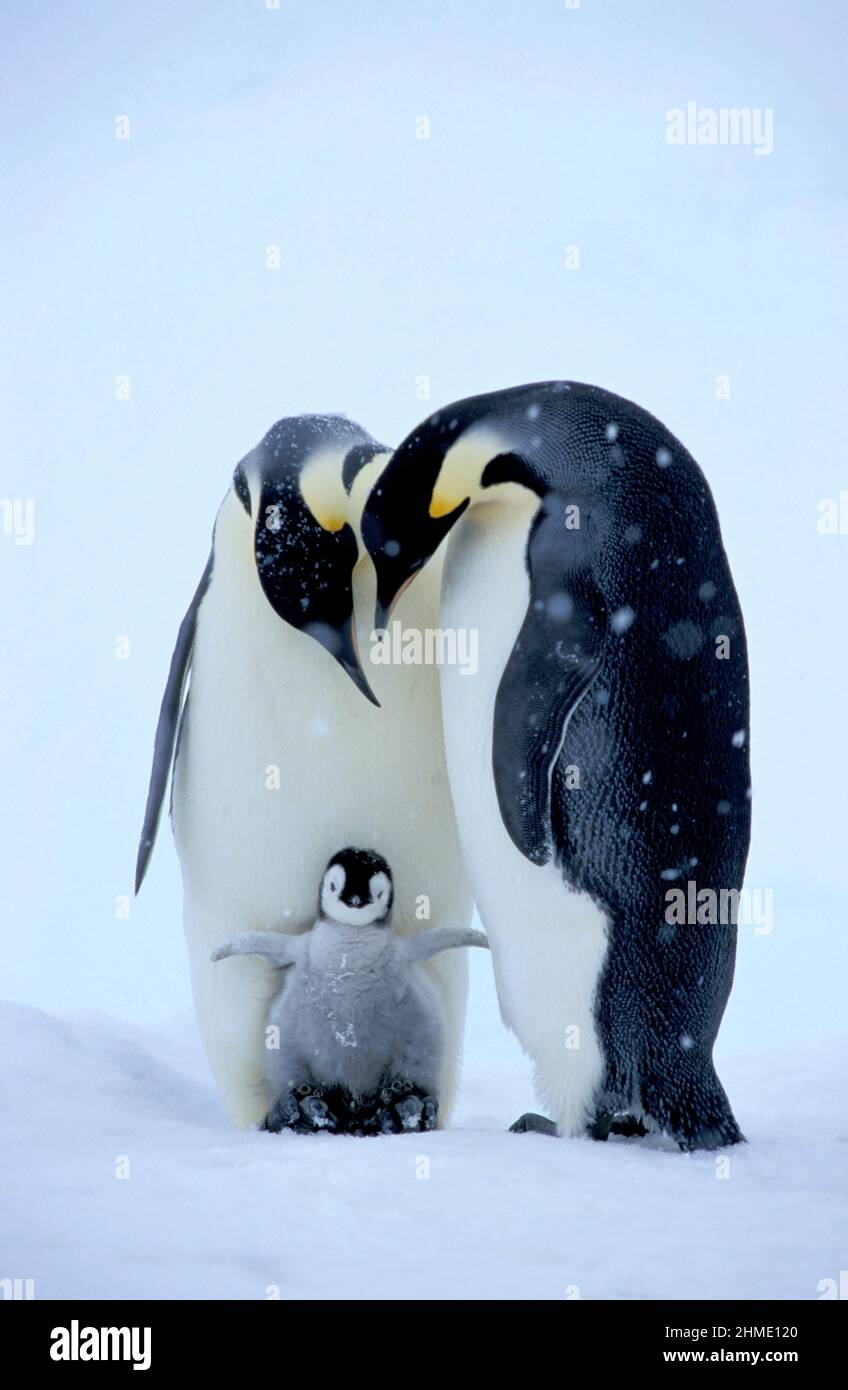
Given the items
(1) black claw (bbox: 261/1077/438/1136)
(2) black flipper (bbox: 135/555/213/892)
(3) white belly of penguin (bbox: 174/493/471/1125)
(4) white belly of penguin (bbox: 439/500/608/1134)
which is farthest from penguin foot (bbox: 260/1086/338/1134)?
(2) black flipper (bbox: 135/555/213/892)

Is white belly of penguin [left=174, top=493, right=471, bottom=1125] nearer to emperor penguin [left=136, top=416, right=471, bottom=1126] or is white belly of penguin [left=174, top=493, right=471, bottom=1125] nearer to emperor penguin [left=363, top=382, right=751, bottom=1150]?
emperor penguin [left=136, top=416, right=471, bottom=1126]

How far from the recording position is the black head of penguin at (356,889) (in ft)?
6.10

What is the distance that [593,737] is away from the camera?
5.63 ft

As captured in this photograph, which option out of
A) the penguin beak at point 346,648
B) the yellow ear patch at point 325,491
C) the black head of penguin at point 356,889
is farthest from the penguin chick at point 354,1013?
the yellow ear patch at point 325,491

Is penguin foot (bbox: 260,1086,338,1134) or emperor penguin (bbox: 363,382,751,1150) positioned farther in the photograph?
penguin foot (bbox: 260,1086,338,1134)

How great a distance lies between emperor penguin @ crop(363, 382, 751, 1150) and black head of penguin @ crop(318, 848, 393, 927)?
0.49 feet

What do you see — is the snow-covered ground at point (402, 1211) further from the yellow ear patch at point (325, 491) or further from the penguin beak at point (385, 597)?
the yellow ear patch at point (325, 491)

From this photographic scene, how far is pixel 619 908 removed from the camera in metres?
1.71

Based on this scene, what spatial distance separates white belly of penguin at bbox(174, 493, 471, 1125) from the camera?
76.5 inches

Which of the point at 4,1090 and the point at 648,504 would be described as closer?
the point at 648,504

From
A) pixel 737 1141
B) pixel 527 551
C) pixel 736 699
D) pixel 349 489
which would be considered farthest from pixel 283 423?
pixel 737 1141
